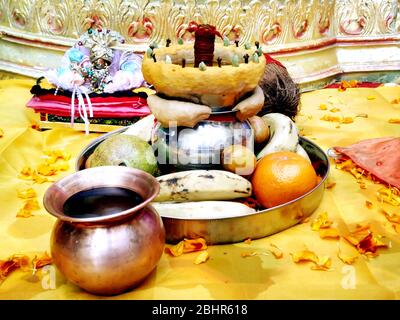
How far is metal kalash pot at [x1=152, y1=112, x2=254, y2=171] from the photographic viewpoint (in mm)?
1606

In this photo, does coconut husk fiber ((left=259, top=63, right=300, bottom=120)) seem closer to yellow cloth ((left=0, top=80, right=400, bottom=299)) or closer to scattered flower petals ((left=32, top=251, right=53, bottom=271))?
yellow cloth ((left=0, top=80, right=400, bottom=299))

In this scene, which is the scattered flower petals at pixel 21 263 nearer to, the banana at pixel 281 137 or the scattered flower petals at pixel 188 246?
the scattered flower petals at pixel 188 246

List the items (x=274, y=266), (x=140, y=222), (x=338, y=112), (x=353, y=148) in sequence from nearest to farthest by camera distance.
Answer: (x=140, y=222), (x=274, y=266), (x=353, y=148), (x=338, y=112)

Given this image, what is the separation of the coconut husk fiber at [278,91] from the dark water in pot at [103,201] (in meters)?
1.22

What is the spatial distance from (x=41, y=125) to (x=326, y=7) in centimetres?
235

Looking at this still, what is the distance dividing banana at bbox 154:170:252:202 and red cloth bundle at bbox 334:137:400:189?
73 centimetres

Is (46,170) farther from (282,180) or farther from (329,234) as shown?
(329,234)

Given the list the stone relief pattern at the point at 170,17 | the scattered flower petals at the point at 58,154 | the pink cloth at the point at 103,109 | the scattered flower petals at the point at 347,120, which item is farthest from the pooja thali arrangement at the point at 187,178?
the stone relief pattern at the point at 170,17

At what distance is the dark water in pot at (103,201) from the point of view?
1256 mm

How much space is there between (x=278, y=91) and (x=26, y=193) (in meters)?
1.30

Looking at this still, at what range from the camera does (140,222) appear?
1.17 meters

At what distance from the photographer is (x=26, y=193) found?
181 cm
